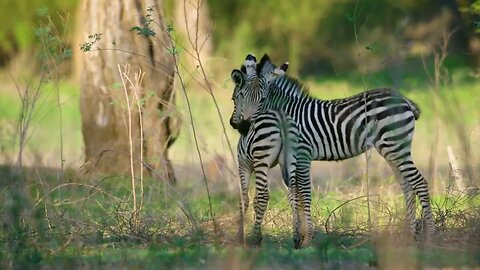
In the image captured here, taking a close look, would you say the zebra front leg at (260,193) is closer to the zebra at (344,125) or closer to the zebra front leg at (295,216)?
the zebra front leg at (295,216)

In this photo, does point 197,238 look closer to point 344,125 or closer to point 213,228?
point 213,228

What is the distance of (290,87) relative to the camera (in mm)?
11141

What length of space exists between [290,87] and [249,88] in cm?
69

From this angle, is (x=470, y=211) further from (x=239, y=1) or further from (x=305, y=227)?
(x=239, y=1)

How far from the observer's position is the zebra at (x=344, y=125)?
10.6 metres

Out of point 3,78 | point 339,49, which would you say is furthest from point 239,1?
point 3,78

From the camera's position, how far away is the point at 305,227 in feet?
33.6

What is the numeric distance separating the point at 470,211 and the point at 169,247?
9.96 ft

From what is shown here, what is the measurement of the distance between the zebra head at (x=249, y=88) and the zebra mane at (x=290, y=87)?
A: 0.25m

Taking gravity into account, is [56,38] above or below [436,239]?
above

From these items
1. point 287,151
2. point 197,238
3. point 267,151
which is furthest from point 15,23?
point 197,238

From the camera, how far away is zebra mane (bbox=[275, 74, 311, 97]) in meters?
11.1

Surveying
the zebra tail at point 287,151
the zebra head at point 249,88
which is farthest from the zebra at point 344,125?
the zebra tail at point 287,151

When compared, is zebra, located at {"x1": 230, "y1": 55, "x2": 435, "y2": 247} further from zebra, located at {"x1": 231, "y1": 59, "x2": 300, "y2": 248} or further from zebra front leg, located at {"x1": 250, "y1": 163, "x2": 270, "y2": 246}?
zebra front leg, located at {"x1": 250, "y1": 163, "x2": 270, "y2": 246}
